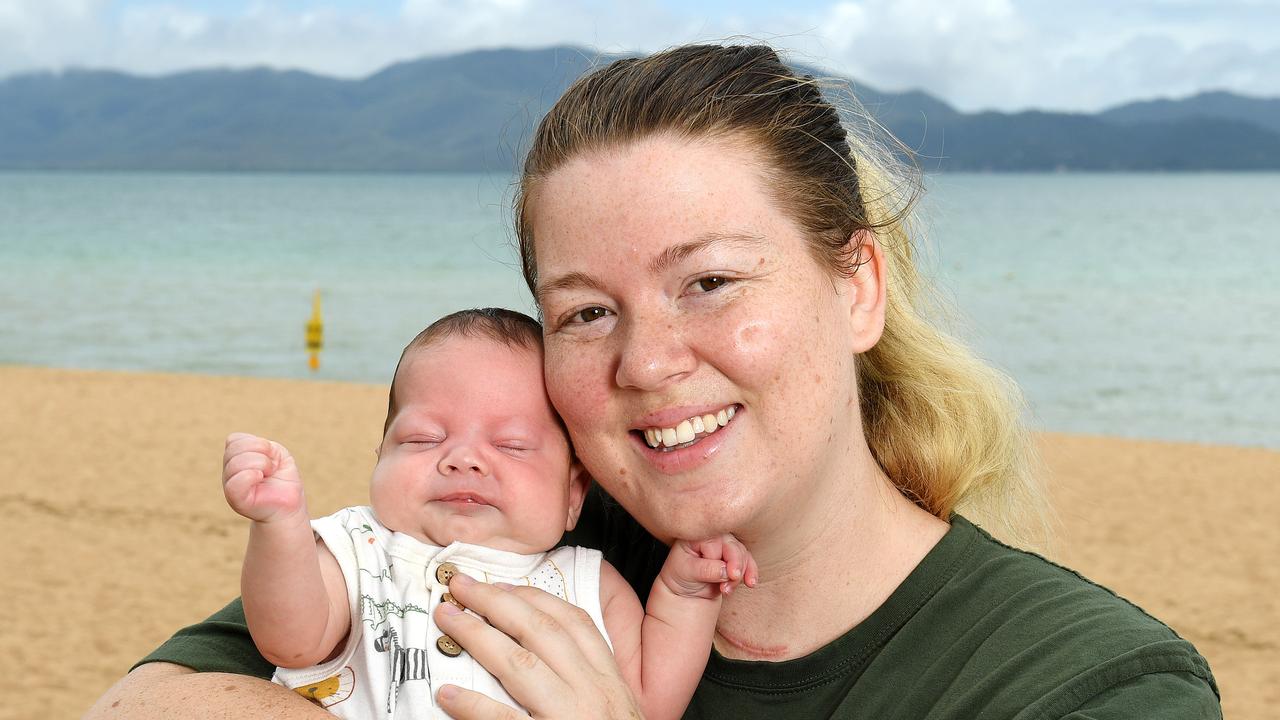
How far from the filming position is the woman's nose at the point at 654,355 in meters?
A: 2.02

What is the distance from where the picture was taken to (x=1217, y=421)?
1645 cm

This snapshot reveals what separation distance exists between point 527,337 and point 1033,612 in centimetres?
123

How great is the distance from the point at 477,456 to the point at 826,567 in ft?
2.50

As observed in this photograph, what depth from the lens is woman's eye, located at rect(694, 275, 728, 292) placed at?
6.73ft

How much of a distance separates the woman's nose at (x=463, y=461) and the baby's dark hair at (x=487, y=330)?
230 millimetres

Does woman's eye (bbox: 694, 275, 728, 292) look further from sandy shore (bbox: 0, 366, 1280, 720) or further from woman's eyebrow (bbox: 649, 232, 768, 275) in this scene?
sandy shore (bbox: 0, 366, 1280, 720)

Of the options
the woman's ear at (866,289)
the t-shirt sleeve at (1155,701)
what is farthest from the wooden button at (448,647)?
the t-shirt sleeve at (1155,701)

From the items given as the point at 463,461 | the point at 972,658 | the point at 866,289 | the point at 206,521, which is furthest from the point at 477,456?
the point at 206,521

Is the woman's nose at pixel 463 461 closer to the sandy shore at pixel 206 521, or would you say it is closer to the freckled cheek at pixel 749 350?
the freckled cheek at pixel 749 350

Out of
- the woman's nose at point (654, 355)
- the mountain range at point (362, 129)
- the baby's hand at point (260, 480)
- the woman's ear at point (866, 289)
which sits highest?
the woman's ear at point (866, 289)

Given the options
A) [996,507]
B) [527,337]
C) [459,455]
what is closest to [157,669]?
[459,455]

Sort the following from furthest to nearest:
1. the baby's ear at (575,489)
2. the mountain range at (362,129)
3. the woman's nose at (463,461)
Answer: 1. the mountain range at (362,129)
2. the baby's ear at (575,489)
3. the woman's nose at (463,461)

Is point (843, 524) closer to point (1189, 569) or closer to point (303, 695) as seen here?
point (303, 695)

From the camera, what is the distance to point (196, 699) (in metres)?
2.17
